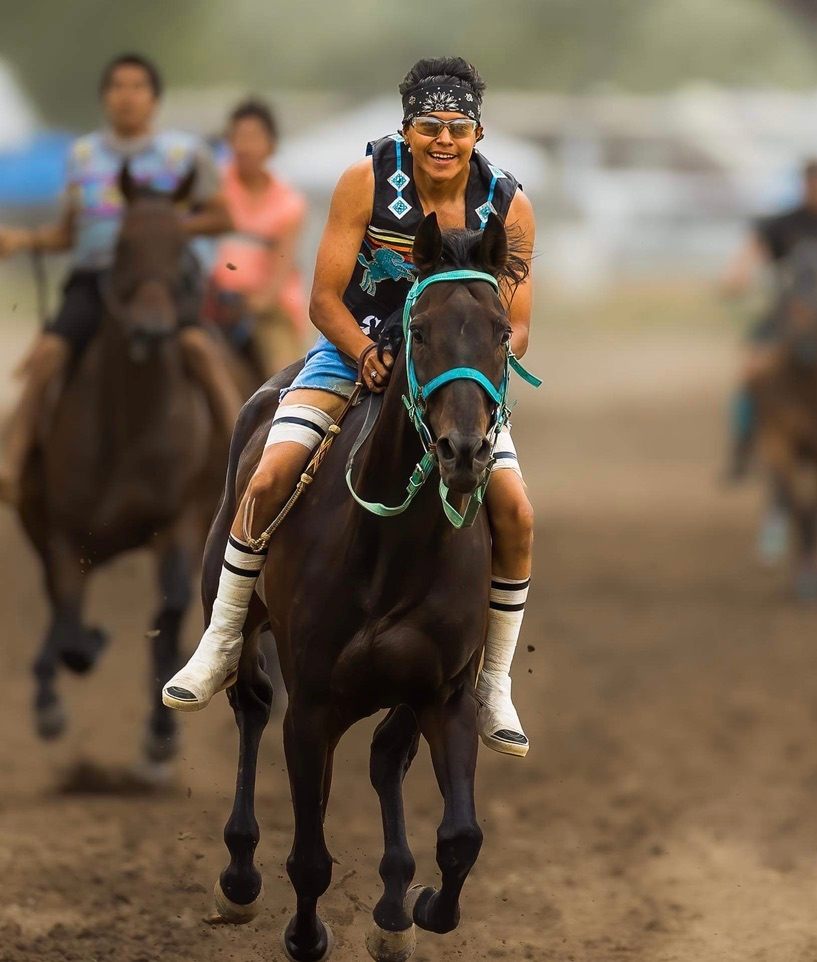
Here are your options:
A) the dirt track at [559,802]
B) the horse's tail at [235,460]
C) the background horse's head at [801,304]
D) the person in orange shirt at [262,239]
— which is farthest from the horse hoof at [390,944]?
the background horse's head at [801,304]

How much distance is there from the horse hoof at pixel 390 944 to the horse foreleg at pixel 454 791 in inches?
12.0

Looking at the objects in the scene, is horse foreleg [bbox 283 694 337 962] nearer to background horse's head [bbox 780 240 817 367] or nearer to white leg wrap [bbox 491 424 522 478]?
white leg wrap [bbox 491 424 522 478]

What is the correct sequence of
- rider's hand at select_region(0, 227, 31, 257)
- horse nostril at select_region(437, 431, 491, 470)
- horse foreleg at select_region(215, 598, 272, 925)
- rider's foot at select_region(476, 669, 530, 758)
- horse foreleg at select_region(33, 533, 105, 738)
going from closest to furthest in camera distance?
horse nostril at select_region(437, 431, 491, 470) < rider's foot at select_region(476, 669, 530, 758) < horse foreleg at select_region(215, 598, 272, 925) < horse foreleg at select_region(33, 533, 105, 738) < rider's hand at select_region(0, 227, 31, 257)

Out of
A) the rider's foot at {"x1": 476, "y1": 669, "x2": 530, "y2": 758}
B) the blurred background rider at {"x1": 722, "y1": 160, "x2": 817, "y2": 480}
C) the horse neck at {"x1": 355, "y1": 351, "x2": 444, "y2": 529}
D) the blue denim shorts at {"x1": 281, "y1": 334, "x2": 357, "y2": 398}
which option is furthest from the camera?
the blurred background rider at {"x1": 722, "y1": 160, "x2": 817, "y2": 480}

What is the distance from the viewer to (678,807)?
28.8ft

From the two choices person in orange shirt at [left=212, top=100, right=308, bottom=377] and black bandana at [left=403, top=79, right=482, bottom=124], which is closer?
black bandana at [left=403, top=79, right=482, bottom=124]

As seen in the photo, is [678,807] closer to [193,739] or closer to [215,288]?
[193,739]

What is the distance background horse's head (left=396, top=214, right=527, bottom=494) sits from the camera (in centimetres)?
444

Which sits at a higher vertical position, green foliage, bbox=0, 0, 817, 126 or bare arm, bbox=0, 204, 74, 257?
green foliage, bbox=0, 0, 817, 126

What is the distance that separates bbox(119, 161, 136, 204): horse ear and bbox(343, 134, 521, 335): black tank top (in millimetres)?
3679

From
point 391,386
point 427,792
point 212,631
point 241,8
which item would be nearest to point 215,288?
point 427,792

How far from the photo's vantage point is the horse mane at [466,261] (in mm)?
4812

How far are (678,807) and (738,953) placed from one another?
7.33ft

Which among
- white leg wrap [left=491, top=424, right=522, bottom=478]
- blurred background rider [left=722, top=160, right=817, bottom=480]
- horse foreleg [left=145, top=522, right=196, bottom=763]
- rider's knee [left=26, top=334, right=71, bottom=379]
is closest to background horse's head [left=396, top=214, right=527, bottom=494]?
white leg wrap [left=491, top=424, right=522, bottom=478]
